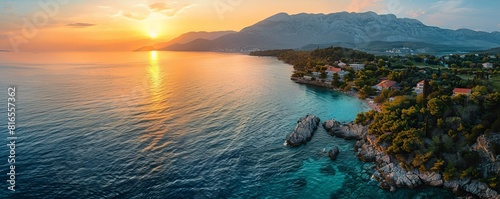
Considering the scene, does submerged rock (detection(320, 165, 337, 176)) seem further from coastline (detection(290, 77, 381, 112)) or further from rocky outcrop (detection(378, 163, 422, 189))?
coastline (detection(290, 77, 381, 112))

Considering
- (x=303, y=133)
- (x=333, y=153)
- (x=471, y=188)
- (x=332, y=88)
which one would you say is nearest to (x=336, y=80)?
(x=332, y=88)

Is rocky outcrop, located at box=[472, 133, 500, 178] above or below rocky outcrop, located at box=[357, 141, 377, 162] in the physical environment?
above

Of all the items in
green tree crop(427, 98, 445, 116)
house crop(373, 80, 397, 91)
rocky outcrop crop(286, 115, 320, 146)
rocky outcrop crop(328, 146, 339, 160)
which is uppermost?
house crop(373, 80, 397, 91)

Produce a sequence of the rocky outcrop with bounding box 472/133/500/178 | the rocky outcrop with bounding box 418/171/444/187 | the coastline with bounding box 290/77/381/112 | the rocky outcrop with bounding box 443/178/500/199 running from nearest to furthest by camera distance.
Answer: the rocky outcrop with bounding box 443/178/500/199, the rocky outcrop with bounding box 472/133/500/178, the rocky outcrop with bounding box 418/171/444/187, the coastline with bounding box 290/77/381/112

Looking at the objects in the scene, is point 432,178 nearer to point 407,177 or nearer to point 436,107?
point 407,177

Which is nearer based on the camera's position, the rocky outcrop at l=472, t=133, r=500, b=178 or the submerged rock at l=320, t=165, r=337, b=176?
the rocky outcrop at l=472, t=133, r=500, b=178

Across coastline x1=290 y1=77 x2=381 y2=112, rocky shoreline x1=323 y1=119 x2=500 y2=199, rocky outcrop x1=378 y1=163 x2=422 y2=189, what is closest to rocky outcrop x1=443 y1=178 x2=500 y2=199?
rocky shoreline x1=323 y1=119 x2=500 y2=199
